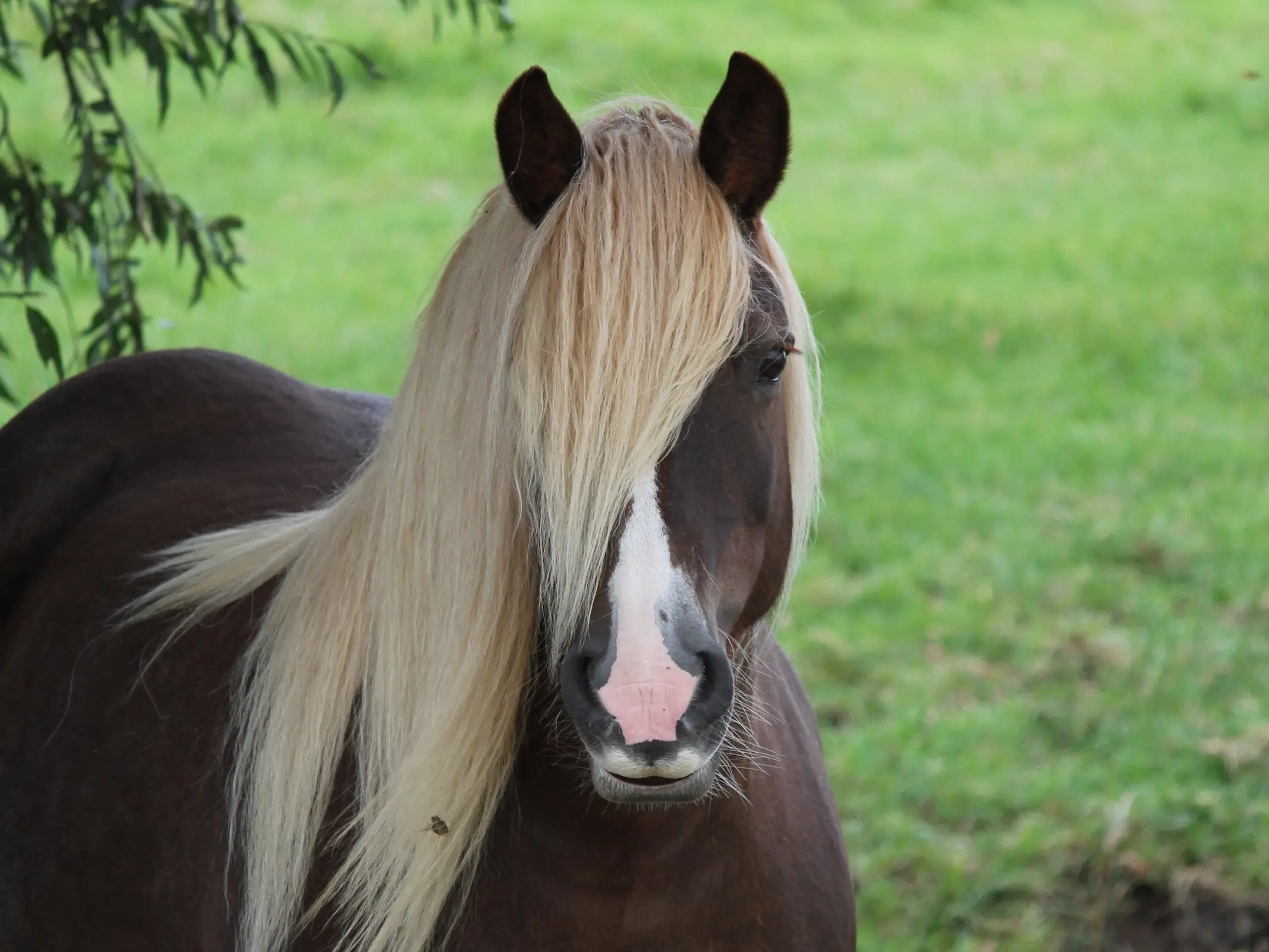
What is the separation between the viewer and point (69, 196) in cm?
293

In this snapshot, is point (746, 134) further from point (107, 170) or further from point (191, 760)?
point (107, 170)

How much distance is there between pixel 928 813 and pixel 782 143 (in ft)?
7.55

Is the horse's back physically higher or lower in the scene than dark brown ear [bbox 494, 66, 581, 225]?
lower

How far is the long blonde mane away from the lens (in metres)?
1.58

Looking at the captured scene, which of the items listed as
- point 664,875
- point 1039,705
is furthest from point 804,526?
point 1039,705

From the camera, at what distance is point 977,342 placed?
6.81 metres

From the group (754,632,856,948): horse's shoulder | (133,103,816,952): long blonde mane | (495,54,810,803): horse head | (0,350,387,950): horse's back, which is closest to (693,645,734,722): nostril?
(495,54,810,803): horse head

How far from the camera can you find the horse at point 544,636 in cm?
155

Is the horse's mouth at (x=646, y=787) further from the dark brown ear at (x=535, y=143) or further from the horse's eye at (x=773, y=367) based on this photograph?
the dark brown ear at (x=535, y=143)

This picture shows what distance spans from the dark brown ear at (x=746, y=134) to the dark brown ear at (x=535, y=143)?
0.15 metres

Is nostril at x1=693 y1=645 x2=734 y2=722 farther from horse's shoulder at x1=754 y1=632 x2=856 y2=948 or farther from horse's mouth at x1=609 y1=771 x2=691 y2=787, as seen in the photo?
horse's shoulder at x1=754 y1=632 x2=856 y2=948

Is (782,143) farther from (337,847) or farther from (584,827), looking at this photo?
(337,847)

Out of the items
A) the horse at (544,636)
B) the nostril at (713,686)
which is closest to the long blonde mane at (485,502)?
the horse at (544,636)

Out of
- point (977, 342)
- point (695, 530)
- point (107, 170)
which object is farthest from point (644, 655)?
point (977, 342)
